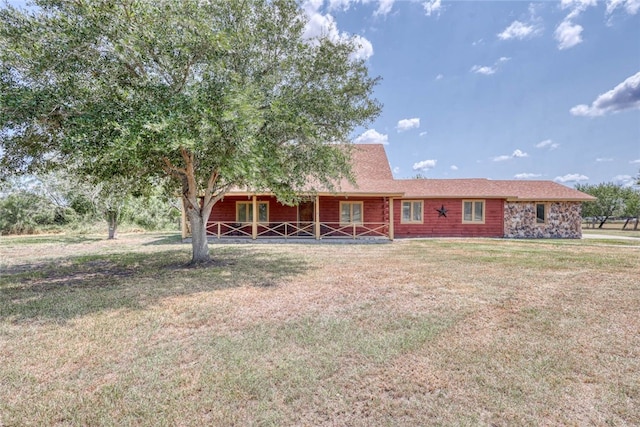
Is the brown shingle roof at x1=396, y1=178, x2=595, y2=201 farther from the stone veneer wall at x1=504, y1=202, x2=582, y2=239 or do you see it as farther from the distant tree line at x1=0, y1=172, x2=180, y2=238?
the distant tree line at x1=0, y1=172, x2=180, y2=238

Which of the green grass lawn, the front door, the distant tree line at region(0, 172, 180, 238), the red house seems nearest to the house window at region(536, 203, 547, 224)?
the red house

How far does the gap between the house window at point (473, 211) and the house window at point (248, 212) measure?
11590mm

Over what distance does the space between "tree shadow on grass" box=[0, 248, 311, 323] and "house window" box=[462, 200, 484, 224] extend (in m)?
12.2

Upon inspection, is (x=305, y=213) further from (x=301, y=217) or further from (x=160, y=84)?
(x=160, y=84)

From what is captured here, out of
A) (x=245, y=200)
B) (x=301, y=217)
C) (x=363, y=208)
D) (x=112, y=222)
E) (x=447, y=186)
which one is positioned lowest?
(x=112, y=222)

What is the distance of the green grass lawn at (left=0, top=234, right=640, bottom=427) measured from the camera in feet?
8.26

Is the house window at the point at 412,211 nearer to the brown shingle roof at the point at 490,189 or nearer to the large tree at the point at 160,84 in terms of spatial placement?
the brown shingle roof at the point at 490,189

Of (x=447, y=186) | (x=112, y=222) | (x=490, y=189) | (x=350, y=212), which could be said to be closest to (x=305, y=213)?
(x=350, y=212)

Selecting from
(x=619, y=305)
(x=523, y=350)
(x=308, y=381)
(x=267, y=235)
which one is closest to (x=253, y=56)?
(x=308, y=381)

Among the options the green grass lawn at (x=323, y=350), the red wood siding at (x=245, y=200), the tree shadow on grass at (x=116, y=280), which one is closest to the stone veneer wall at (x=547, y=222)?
the green grass lawn at (x=323, y=350)

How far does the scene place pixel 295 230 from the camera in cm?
1709

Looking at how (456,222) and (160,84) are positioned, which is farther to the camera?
(456,222)

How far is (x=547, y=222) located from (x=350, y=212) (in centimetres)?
1200

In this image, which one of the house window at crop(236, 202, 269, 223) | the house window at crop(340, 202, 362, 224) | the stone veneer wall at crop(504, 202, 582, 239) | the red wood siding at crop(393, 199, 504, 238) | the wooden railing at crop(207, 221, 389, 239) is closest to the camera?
the wooden railing at crop(207, 221, 389, 239)
